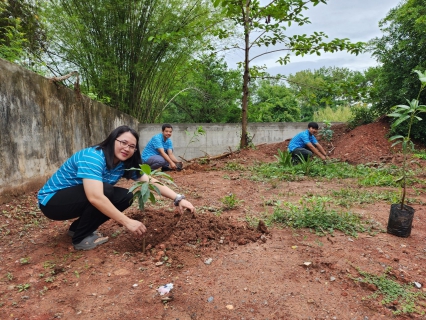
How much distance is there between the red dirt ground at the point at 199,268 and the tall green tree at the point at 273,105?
1271 centimetres

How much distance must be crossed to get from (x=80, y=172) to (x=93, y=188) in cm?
15

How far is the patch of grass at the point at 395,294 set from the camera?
1563 millimetres

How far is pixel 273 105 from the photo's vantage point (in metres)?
15.9

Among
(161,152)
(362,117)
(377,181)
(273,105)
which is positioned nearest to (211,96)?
(273,105)

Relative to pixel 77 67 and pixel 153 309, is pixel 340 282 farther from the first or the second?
pixel 77 67

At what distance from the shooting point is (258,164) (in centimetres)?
619

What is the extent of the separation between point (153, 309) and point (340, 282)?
1129 millimetres

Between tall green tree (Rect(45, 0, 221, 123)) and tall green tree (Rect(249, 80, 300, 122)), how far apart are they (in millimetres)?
7285

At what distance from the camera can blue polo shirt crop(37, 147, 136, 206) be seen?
6.55 feet

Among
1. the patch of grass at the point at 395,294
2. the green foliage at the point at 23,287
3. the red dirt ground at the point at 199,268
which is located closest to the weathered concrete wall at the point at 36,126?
the red dirt ground at the point at 199,268

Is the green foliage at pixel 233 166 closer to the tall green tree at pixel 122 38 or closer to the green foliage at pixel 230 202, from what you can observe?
the green foliage at pixel 230 202

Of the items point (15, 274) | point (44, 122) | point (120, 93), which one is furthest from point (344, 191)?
point (120, 93)

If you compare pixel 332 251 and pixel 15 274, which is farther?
pixel 332 251

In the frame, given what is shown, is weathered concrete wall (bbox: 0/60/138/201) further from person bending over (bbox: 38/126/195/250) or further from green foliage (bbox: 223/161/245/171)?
green foliage (bbox: 223/161/245/171)
